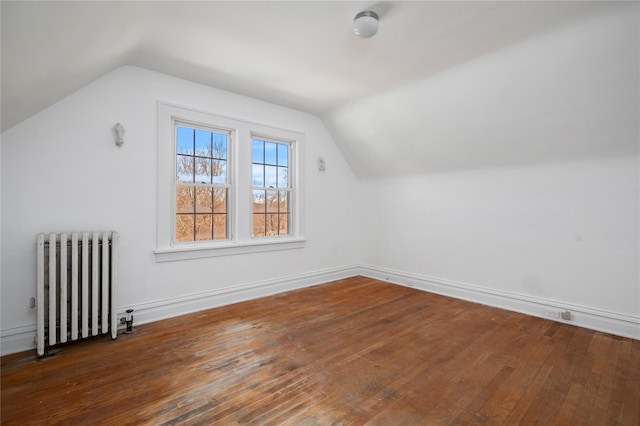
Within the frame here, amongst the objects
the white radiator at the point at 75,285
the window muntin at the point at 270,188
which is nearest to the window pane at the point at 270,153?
the window muntin at the point at 270,188

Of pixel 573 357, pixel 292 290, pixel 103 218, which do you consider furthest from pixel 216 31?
pixel 573 357

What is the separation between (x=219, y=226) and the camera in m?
3.71

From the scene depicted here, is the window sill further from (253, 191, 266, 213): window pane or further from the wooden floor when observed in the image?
the wooden floor

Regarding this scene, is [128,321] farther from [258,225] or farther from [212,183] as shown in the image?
[258,225]

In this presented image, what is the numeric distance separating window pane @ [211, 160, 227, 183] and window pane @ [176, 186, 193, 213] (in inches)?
12.7

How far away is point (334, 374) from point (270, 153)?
9.94 ft

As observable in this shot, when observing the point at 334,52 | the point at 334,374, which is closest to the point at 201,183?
the point at 334,52

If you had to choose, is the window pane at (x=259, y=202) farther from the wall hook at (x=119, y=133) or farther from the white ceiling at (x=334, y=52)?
the wall hook at (x=119, y=133)

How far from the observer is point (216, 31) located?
239 centimetres

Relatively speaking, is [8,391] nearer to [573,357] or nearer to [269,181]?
[269,181]

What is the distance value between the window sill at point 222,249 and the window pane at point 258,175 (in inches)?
32.2

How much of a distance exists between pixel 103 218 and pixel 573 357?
430 centimetres

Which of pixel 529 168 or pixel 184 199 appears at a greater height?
pixel 529 168

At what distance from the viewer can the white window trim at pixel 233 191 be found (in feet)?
10.4
